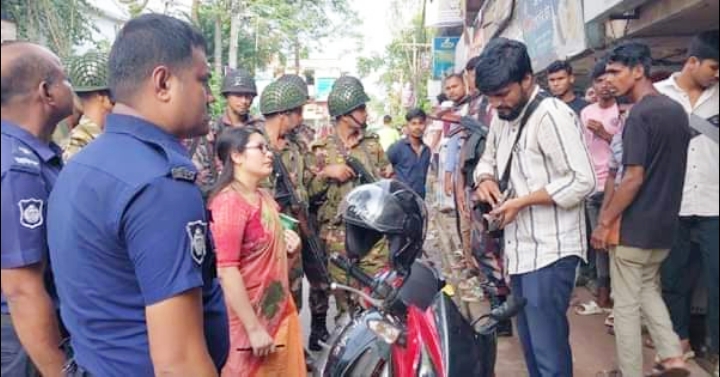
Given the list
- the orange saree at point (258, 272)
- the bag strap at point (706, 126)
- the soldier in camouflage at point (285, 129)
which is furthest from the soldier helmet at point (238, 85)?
the bag strap at point (706, 126)

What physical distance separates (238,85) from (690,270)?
404cm

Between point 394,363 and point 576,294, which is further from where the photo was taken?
point 576,294

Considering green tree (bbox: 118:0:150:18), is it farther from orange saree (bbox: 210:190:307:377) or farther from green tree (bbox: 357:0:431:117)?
green tree (bbox: 357:0:431:117)

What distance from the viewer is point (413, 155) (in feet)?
26.2

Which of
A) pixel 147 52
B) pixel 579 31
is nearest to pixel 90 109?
pixel 147 52

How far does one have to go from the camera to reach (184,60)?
1.60 meters

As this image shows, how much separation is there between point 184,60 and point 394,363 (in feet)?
4.11

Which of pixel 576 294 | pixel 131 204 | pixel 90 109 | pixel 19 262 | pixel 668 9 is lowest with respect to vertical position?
pixel 576 294

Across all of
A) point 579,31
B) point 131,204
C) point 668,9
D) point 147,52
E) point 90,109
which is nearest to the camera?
point 131,204

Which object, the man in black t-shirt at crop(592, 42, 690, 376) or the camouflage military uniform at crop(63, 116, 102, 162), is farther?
the camouflage military uniform at crop(63, 116, 102, 162)

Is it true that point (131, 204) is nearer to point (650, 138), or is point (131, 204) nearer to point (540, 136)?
point (650, 138)

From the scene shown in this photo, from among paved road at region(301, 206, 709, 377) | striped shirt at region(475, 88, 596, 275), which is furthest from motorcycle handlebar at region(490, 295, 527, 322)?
paved road at region(301, 206, 709, 377)

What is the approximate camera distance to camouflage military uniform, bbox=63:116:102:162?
310 cm

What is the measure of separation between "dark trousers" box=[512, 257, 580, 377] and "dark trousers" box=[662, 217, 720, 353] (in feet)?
3.02
